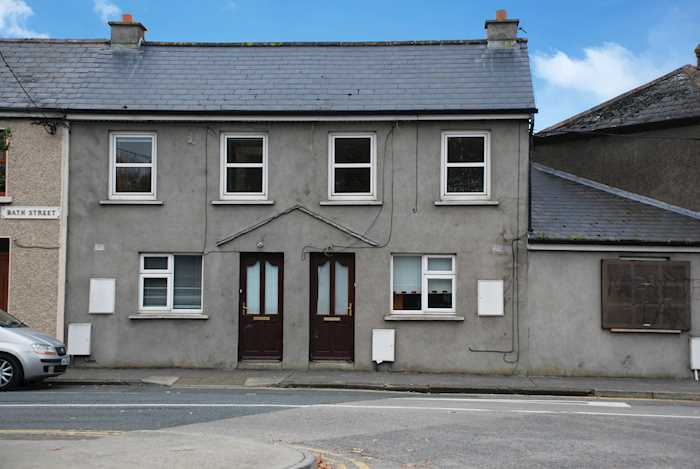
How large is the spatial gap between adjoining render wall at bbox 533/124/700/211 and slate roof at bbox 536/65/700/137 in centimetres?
42

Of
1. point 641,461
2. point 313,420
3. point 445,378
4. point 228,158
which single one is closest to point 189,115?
point 228,158

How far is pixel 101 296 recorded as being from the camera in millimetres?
19812

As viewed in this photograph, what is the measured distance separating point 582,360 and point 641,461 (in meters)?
9.90

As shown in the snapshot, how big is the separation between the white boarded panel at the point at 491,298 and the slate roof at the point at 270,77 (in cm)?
388

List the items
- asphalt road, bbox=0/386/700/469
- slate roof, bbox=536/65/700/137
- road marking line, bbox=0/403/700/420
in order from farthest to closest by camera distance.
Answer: slate roof, bbox=536/65/700/137, road marking line, bbox=0/403/700/420, asphalt road, bbox=0/386/700/469

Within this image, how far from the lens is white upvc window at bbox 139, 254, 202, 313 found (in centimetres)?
→ 2003

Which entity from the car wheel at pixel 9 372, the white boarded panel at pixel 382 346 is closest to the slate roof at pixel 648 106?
the white boarded panel at pixel 382 346

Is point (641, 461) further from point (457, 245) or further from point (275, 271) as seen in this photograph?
point (275, 271)

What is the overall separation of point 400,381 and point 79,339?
7.34m

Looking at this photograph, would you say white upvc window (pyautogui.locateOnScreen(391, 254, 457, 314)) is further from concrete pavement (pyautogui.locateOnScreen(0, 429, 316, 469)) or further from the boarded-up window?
concrete pavement (pyautogui.locateOnScreen(0, 429, 316, 469))

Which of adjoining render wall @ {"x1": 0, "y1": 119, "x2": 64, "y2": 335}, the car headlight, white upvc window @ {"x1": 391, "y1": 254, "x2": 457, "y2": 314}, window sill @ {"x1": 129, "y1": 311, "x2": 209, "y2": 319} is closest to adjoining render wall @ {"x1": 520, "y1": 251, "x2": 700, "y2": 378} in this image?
white upvc window @ {"x1": 391, "y1": 254, "x2": 457, "y2": 314}

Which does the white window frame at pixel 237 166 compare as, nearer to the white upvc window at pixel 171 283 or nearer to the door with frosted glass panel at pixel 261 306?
the door with frosted glass panel at pixel 261 306

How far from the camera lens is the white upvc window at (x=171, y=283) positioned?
20.0 metres

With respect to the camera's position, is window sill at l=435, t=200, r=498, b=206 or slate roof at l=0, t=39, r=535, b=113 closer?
window sill at l=435, t=200, r=498, b=206
